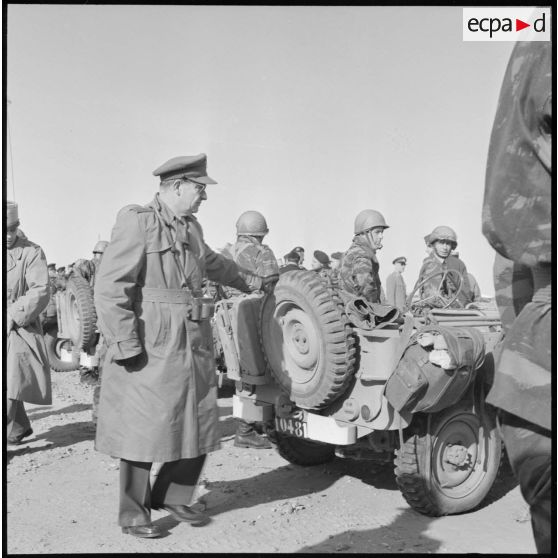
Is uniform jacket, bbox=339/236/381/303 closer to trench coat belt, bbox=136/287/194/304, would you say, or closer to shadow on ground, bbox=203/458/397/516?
shadow on ground, bbox=203/458/397/516

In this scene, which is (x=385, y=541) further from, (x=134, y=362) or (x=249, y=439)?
(x=249, y=439)

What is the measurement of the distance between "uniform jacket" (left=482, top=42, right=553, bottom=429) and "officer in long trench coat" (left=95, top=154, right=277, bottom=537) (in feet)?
7.96

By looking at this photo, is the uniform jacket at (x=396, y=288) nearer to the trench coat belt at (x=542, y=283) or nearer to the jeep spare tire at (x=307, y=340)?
the jeep spare tire at (x=307, y=340)

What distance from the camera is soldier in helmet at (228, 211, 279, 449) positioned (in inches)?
213

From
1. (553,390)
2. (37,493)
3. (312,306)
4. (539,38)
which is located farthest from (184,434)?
(539,38)

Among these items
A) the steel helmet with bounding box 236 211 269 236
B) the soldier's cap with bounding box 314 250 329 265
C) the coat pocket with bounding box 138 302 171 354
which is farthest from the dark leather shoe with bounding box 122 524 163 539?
the soldier's cap with bounding box 314 250 329 265

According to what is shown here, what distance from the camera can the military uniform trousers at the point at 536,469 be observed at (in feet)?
6.71

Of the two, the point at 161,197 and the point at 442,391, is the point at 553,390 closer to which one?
the point at 442,391

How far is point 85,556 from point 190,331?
138 cm

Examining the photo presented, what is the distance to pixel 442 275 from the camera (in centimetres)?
684

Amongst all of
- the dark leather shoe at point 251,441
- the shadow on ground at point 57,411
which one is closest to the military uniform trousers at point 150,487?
the dark leather shoe at point 251,441

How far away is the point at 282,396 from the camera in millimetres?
5203

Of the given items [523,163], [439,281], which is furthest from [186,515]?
[439,281]

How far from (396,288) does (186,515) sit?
40.5 ft
